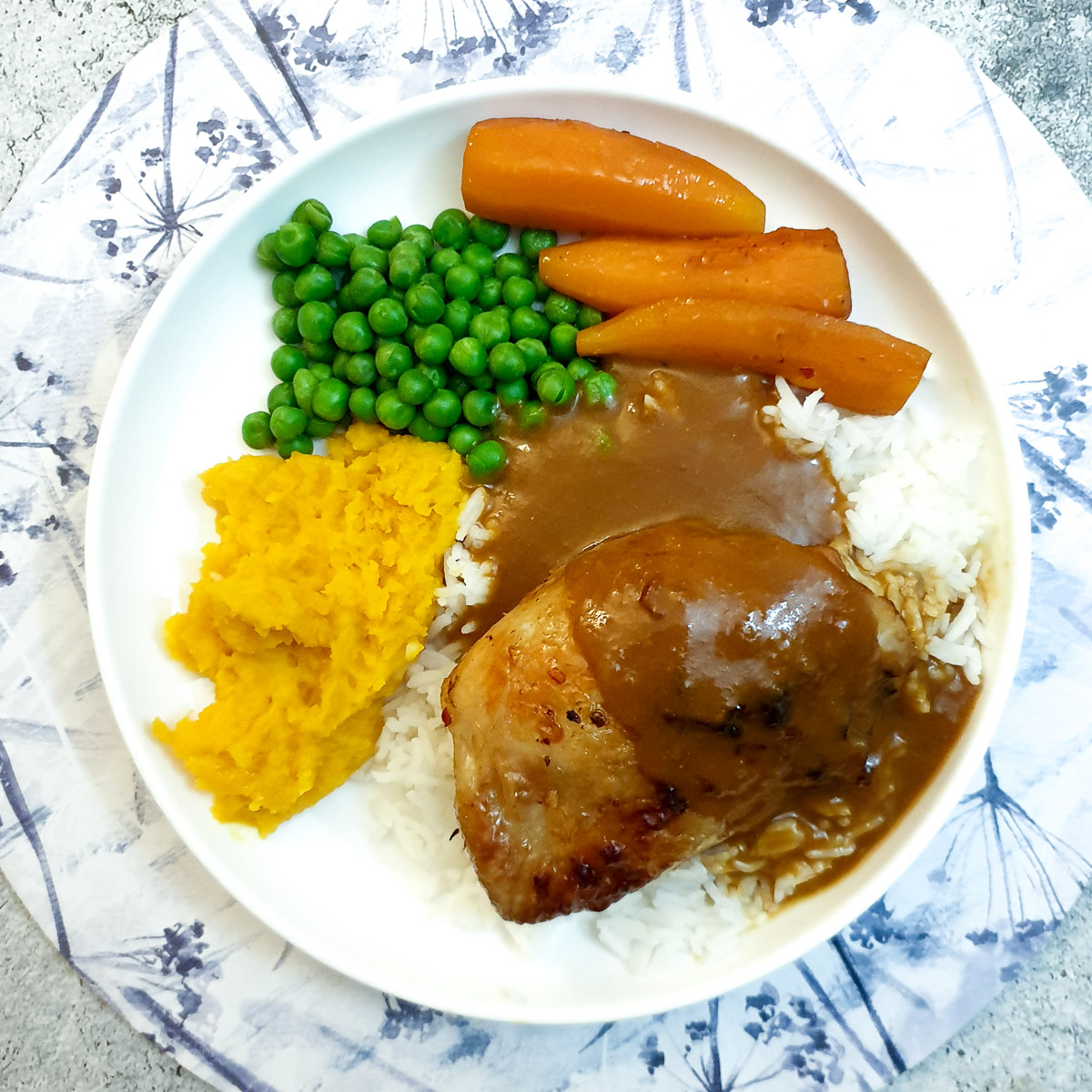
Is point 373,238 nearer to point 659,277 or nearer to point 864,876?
point 659,277

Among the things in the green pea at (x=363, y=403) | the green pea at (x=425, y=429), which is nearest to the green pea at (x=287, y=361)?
the green pea at (x=363, y=403)

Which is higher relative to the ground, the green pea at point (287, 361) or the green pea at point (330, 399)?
the green pea at point (287, 361)

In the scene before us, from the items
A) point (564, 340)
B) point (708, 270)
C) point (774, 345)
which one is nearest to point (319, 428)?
point (564, 340)

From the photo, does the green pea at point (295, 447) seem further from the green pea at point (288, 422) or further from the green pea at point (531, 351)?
the green pea at point (531, 351)

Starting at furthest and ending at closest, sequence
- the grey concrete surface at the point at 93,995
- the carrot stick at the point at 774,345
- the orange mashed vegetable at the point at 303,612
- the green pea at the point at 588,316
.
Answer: the grey concrete surface at the point at 93,995, the green pea at the point at 588,316, the carrot stick at the point at 774,345, the orange mashed vegetable at the point at 303,612

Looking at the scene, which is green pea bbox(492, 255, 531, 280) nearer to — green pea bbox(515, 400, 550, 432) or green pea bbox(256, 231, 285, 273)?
green pea bbox(515, 400, 550, 432)
